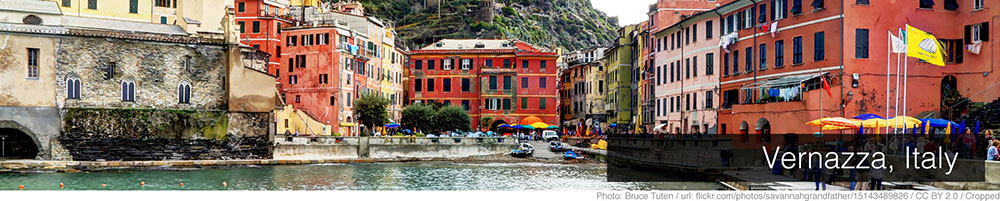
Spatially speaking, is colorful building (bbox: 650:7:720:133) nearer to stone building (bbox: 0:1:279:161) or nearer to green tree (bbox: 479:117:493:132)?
stone building (bbox: 0:1:279:161)

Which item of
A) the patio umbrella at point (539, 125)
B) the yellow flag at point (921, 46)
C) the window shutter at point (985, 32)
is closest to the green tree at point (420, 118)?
the patio umbrella at point (539, 125)

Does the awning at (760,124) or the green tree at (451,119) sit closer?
the awning at (760,124)

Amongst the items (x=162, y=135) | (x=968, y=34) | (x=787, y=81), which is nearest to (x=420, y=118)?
(x=162, y=135)

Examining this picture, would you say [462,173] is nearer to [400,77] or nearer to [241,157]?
[241,157]

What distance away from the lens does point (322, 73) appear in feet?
276

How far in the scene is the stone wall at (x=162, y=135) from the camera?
56.0 m

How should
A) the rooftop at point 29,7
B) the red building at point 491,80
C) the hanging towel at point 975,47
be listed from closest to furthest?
the hanging towel at point 975,47 → the rooftop at point 29,7 → the red building at point 491,80

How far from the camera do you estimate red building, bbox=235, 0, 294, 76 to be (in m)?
86.9

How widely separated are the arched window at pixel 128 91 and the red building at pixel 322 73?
25.9 m

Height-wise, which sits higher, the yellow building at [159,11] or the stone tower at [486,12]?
the stone tower at [486,12]

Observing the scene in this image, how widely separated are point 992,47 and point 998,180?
1859 centimetres

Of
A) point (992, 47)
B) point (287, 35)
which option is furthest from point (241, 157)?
point (992, 47)

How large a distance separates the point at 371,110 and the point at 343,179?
3502 cm

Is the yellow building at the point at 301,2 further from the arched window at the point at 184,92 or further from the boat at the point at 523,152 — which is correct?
the arched window at the point at 184,92
